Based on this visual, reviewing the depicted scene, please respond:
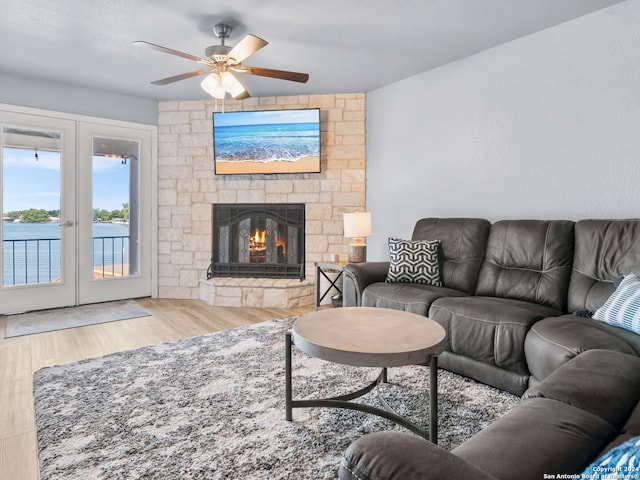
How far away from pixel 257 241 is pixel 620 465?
4545 mm

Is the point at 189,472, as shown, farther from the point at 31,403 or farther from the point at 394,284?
the point at 394,284

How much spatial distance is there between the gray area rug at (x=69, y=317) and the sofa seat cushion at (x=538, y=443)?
385 cm

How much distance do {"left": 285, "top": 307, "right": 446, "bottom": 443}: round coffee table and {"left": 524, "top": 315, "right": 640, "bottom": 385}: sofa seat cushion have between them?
0.53 meters

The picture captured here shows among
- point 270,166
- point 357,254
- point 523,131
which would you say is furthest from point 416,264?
point 270,166

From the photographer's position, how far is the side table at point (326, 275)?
13.0 feet

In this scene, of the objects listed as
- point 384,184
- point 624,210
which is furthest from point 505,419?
point 384,184

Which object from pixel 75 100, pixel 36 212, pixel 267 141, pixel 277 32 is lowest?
pixel 36 212

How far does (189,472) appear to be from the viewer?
5.08 feet

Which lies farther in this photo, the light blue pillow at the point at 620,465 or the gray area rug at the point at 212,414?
the gray area rug at the point at 212,414

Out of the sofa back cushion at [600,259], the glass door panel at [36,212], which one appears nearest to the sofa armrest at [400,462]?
the sofa back cushion at [600,259]

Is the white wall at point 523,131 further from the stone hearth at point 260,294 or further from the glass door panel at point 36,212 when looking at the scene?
the glass door panel at point 36,212

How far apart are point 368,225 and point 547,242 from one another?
170cm

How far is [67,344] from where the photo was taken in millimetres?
3158

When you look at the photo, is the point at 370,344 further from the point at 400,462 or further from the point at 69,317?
the point at 69,317
